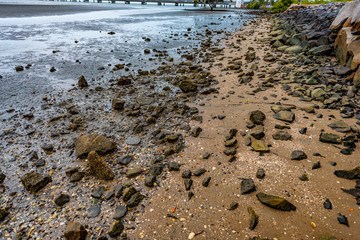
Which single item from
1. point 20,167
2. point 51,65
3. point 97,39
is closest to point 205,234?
point 20,167

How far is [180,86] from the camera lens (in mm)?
7648

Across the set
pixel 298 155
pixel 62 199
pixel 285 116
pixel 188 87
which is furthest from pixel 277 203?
pixel 188 87

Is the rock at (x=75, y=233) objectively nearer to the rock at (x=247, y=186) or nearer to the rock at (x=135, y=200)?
the rock at (x=135, y=200)

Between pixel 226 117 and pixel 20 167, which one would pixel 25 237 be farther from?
pixel 226 117

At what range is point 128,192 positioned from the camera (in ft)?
11.5

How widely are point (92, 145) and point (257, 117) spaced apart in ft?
14.6

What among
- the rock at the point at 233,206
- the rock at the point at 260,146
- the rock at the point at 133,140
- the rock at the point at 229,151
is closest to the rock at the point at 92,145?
the rock at the point at 133,140

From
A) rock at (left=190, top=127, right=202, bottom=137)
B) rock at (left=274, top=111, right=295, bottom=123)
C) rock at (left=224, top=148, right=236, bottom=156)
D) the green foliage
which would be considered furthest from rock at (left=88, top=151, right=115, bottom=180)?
the green foliage

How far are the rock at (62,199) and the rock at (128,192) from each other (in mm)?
1027

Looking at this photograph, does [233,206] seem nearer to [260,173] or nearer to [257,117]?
[260,173]

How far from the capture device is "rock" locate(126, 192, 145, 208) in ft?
11.0

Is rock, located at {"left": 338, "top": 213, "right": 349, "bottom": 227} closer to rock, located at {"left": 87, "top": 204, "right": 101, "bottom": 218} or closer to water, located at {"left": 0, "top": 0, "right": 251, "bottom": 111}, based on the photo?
rock, located at {"left": 87, "top": 204, "right": 101, "bottom": 218}

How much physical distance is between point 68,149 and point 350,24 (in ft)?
42.7

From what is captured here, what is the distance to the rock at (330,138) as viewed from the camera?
437 cm
